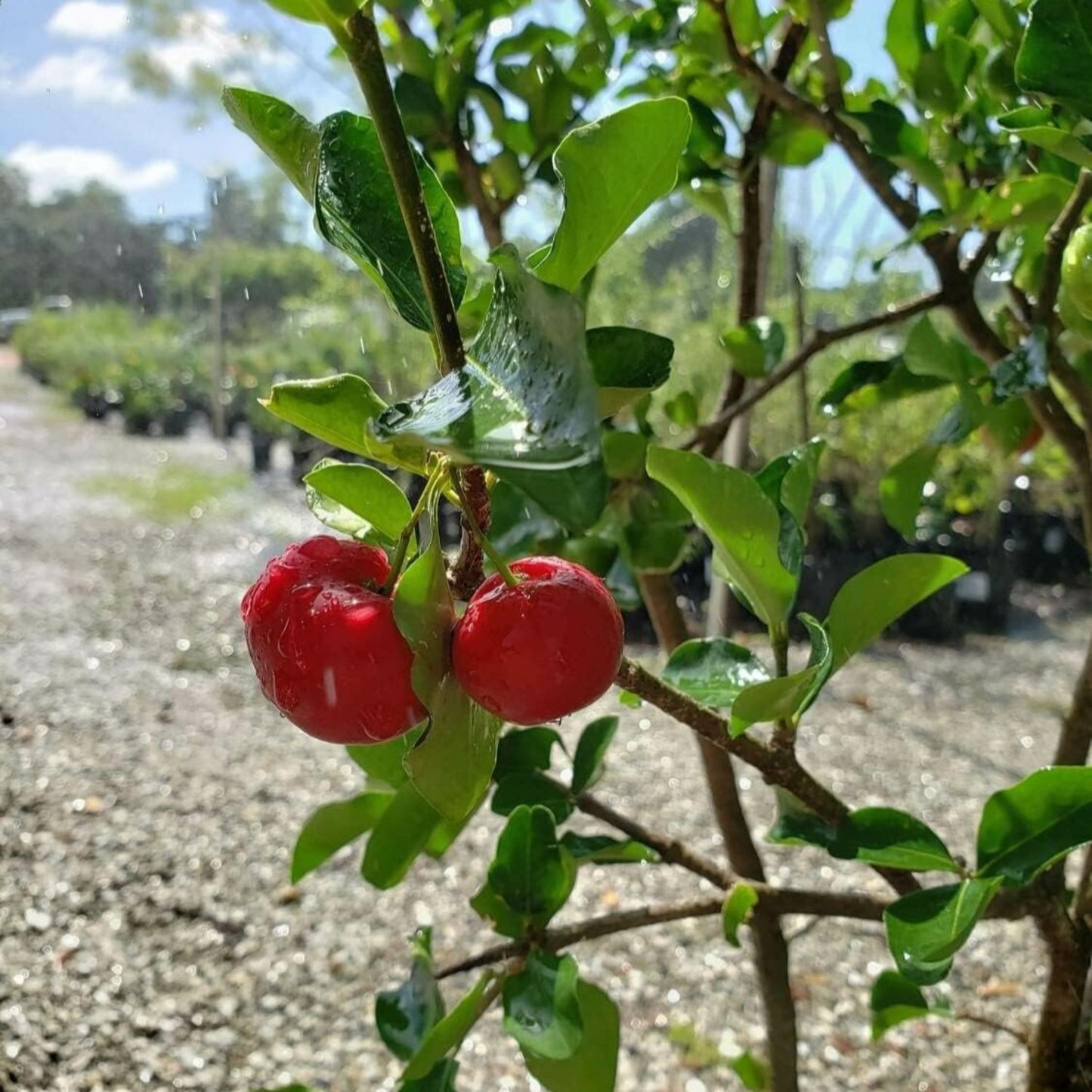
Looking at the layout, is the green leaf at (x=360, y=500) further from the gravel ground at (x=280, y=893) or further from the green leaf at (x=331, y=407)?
the gravel ground at (x=280, y=893)

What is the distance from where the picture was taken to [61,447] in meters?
4.83

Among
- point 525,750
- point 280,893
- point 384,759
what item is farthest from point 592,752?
point 280,893

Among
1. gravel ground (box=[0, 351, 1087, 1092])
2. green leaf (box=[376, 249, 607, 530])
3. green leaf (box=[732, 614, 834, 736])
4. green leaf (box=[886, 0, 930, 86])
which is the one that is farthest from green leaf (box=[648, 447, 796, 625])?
gravel ground (box=[0, 351, 1087, 1092])

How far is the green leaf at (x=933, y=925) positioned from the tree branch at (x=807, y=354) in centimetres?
28

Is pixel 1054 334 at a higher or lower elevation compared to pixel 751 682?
higher

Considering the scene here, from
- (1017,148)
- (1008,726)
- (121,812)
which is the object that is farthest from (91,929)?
(1008,726)

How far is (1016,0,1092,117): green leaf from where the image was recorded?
297 millimetres

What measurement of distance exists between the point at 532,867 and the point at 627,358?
0.99ft

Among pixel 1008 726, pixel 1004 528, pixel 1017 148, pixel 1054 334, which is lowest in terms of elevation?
pixel 1008 726

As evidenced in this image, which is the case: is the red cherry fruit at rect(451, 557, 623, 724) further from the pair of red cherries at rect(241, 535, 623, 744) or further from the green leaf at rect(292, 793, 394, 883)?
the green leaf at rect(292, 793, 394, 883)

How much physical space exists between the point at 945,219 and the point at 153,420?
20.7ft

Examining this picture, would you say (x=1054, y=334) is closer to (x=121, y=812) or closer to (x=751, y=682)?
(x=751, y=682)

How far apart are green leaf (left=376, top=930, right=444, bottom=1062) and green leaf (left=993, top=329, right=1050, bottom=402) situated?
404 millimetres

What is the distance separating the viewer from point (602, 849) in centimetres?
51
